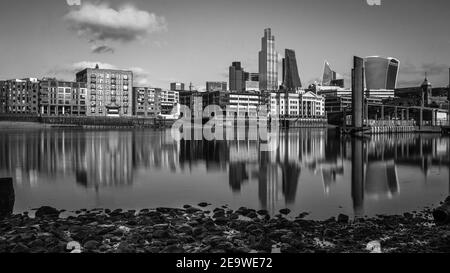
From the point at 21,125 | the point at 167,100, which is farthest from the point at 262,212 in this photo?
the point at 167,100

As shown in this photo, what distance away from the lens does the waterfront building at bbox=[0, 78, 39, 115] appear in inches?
3858

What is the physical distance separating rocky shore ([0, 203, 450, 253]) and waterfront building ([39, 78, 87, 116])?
96.2m

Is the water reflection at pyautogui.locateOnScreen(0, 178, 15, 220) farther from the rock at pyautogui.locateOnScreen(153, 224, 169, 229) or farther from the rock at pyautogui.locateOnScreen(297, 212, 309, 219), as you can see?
the rock at pyautogui.locateOnScreen(297, 212, 309, 219)

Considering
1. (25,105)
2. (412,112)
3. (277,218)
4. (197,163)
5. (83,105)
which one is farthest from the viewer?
(412,112)

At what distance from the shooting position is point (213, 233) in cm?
862

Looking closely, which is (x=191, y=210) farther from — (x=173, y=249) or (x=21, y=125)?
(x=21, y=125)

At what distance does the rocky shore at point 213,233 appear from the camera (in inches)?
299

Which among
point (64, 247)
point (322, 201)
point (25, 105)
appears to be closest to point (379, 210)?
point (322, 201)

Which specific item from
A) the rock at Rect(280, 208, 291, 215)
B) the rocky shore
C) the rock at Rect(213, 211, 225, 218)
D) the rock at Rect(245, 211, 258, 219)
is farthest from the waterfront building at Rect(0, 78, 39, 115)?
the rock at Rect(280, 208, 291, 215)

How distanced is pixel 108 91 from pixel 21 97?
2249cm

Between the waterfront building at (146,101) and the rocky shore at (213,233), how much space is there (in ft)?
373

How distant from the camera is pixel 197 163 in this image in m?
23.8
